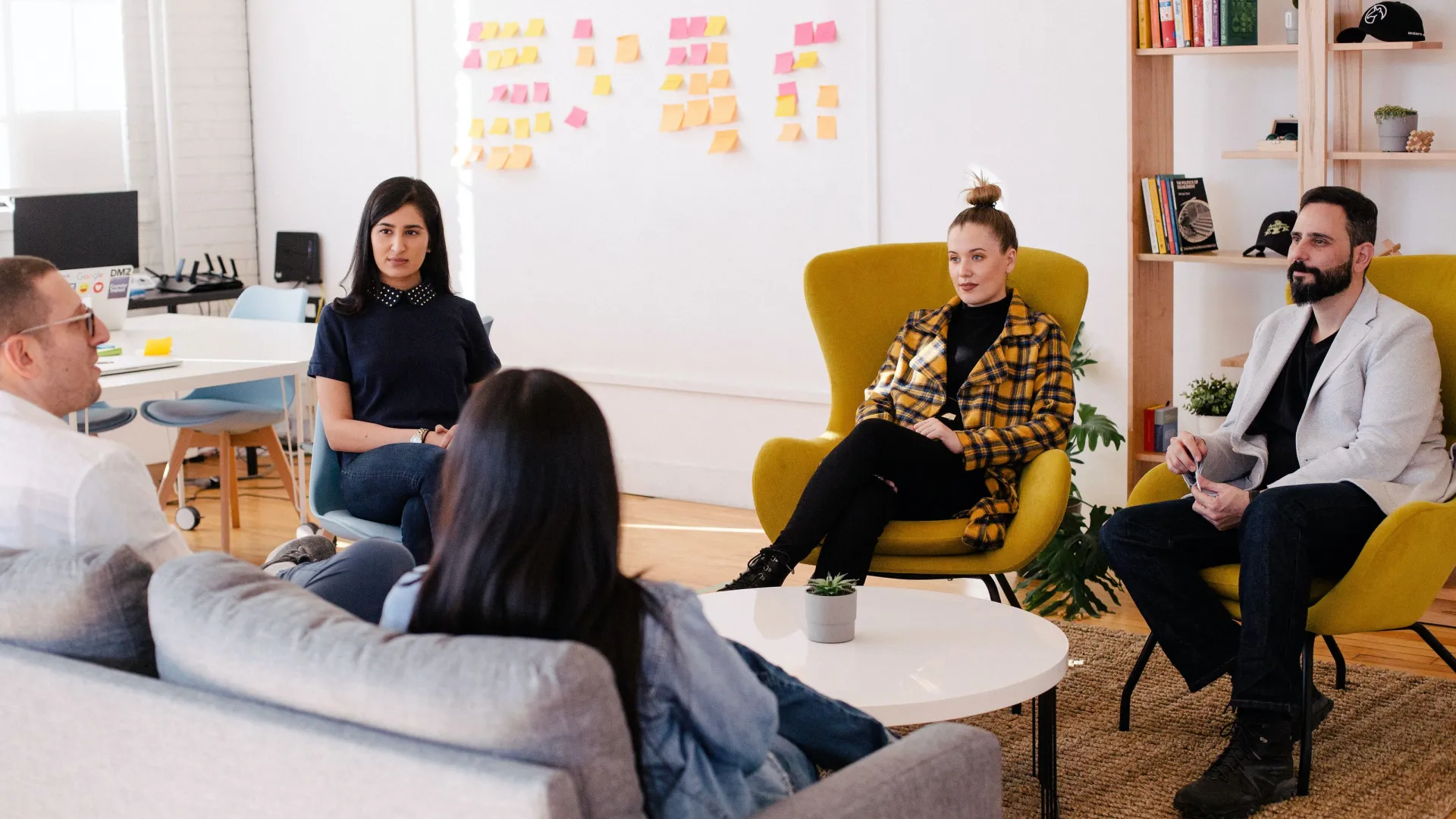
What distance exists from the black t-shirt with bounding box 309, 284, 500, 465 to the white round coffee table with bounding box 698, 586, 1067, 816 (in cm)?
100

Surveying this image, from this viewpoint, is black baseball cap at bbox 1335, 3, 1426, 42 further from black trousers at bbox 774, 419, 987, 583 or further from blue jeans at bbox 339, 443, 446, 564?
blue jeans at bbox 339, 443, 446, 564

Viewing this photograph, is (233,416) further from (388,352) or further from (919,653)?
(919,653)

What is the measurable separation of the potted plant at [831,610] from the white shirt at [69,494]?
1.07 meters

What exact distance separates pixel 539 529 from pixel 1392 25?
10.2 feet

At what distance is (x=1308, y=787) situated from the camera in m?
2.84

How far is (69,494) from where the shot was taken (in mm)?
1925

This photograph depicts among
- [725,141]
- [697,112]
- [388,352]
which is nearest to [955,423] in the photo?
[388,352]

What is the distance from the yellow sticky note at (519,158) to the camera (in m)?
5.78

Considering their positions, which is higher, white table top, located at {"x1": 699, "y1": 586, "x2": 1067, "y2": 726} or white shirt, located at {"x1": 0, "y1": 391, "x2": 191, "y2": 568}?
white shirt, located at {"x1": 0, "y1": 391, "x2": 191, "y2": 568}

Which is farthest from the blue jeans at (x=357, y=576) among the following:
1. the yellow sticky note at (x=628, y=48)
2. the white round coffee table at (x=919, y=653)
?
the yellow sticky note at (x=628, y=48)

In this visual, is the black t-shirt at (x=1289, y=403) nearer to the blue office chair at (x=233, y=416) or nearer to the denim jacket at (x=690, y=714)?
the denim jacket at (x=690, y=714)

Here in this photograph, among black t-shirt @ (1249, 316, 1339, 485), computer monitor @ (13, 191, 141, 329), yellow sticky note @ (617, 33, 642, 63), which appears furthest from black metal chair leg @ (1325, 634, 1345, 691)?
computer monitor @ (13, 191, 141, 329)

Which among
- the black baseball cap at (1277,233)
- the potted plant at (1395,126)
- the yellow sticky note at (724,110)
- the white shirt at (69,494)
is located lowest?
the white shirt at (69,494)

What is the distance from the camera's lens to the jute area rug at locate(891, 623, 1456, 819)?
280 cm
